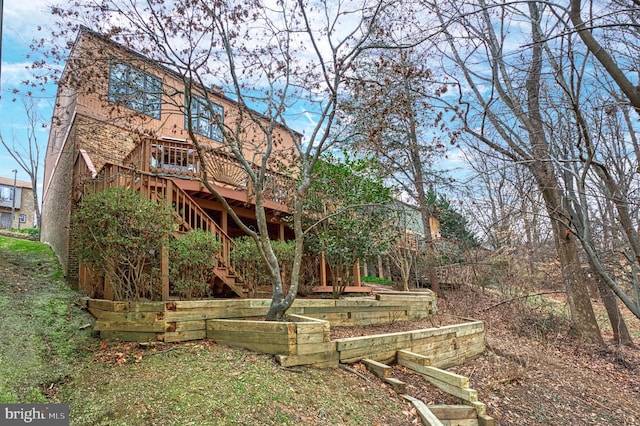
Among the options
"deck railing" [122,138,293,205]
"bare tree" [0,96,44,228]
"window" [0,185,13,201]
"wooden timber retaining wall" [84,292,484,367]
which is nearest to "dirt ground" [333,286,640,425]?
"wooden timber retaining wall" [84,292,484,367]

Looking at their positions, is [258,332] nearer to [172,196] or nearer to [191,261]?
[191,261]

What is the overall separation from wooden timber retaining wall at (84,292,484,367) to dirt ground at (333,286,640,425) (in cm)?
36

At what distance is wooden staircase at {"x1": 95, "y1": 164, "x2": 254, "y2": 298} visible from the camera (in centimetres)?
661

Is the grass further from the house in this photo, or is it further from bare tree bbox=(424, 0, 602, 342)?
bare tree bbox=(424, 0, 602, 342)

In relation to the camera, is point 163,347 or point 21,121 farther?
point 21,121

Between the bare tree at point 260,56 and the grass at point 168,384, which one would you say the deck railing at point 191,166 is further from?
the grass at point 168,384

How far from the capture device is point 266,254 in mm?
5652

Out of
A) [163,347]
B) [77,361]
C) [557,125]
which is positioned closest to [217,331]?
[163,347]

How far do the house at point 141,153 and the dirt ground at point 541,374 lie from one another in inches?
155

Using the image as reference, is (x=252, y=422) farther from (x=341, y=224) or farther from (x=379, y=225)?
(x=379, y=225)

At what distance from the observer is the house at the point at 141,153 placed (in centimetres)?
570

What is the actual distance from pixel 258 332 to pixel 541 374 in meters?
5.37

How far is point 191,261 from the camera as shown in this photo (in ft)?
20.0

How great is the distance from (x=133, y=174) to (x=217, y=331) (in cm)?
308
